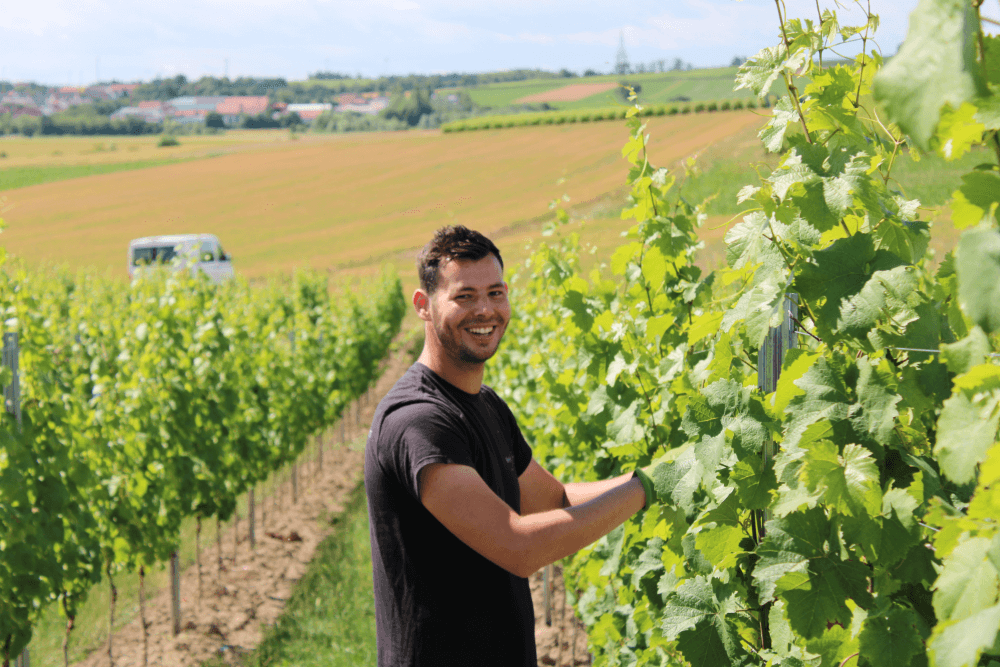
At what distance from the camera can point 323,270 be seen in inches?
1216

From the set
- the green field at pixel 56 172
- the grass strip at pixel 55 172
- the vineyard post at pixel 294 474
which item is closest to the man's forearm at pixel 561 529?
the vineyard post at pixel 294 474

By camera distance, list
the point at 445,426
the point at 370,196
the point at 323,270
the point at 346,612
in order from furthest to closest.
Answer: the point at 370,196
the point at 323,270
the point at 346,612
the point at 445,426

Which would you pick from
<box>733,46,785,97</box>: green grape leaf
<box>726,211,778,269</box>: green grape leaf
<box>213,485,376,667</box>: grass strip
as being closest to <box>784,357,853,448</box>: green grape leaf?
<box>726,211,778,269</box>: green grape leaf

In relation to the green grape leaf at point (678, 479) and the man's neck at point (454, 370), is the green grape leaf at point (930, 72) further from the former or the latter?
the man's neck at point (454, 370)

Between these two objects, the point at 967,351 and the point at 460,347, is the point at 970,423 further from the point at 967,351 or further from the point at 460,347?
the point at 460,347

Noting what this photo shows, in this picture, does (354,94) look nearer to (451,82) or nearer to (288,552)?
(451,82)

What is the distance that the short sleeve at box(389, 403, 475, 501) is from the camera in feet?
6.40

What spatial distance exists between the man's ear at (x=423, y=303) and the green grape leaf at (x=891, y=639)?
4.61 feet

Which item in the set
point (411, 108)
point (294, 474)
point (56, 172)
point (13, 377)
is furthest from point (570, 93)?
point (13, 377)

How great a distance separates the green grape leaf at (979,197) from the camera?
843mm

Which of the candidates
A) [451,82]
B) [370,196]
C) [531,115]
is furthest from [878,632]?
[451,82]

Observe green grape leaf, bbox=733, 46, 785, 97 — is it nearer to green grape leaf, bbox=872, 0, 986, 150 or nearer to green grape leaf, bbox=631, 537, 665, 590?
green grape leaf, bbox=872, 0, 986, 150

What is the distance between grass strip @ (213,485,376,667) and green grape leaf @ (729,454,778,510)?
4.21 m

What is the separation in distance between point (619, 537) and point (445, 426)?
154cm
